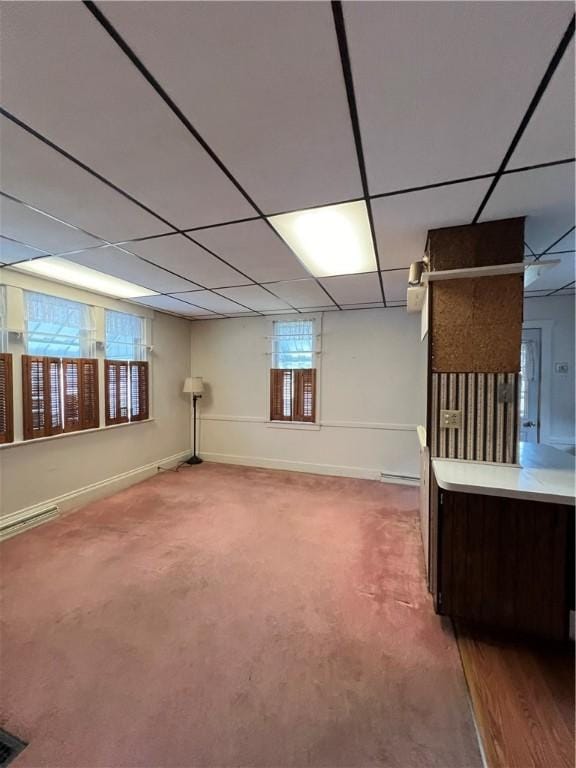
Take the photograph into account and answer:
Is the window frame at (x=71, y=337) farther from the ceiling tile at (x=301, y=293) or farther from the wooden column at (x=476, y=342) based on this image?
the wooden column at (x=476, y=342)

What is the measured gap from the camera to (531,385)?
394 cm

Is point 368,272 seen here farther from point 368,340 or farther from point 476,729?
point 476,729

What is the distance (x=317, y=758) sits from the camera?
→ 1.22 m

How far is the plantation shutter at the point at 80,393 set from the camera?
3.46 metres

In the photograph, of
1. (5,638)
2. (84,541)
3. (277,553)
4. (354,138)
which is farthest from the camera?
(84,541)

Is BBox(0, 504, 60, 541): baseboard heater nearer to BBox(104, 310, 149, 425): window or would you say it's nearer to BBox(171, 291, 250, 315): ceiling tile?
BBox(104, 310, 149, 425): window

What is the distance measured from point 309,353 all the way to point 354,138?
361cm

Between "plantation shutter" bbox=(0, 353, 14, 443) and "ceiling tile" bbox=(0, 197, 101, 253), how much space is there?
120 centimetres

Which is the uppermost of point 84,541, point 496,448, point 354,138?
point 354,138

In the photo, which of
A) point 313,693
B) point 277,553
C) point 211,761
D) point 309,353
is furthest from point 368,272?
point 211,761

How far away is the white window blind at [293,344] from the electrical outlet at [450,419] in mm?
2879

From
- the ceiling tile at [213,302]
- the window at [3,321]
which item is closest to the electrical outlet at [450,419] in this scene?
the ceiling tile at [213,302]

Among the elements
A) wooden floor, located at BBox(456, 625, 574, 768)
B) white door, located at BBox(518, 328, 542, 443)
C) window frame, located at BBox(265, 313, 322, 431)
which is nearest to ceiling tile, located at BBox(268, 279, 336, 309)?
window frame, located at BBox(265, 313, 322, 431)

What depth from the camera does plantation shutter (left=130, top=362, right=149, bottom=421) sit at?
432cm
